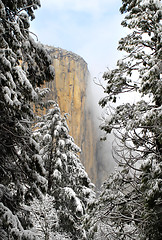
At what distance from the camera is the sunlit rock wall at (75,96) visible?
1842 inches

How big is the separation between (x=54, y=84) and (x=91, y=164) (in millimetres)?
21465

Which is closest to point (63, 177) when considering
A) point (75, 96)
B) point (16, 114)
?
point (16, 114)

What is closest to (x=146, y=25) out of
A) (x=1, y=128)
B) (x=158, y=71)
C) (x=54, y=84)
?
(x=158, y=71)

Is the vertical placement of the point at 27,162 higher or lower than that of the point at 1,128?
lower

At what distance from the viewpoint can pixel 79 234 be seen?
10.5 meters

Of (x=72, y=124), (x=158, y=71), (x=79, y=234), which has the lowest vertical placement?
(x=79, y=234)

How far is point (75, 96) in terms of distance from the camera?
48.9 m

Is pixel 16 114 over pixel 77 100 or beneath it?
beneath

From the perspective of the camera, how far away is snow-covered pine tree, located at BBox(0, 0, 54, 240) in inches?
127

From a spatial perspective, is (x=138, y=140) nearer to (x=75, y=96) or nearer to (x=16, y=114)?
(x=16, y=114)

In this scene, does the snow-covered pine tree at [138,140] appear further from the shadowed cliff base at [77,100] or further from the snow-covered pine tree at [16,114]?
the shadowed cliff base at [77,100]

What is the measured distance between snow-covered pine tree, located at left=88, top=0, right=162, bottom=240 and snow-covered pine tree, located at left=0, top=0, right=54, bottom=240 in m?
1.57

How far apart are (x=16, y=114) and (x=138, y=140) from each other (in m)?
2.45

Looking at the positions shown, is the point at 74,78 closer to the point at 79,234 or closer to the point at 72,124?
the point at 72,124
